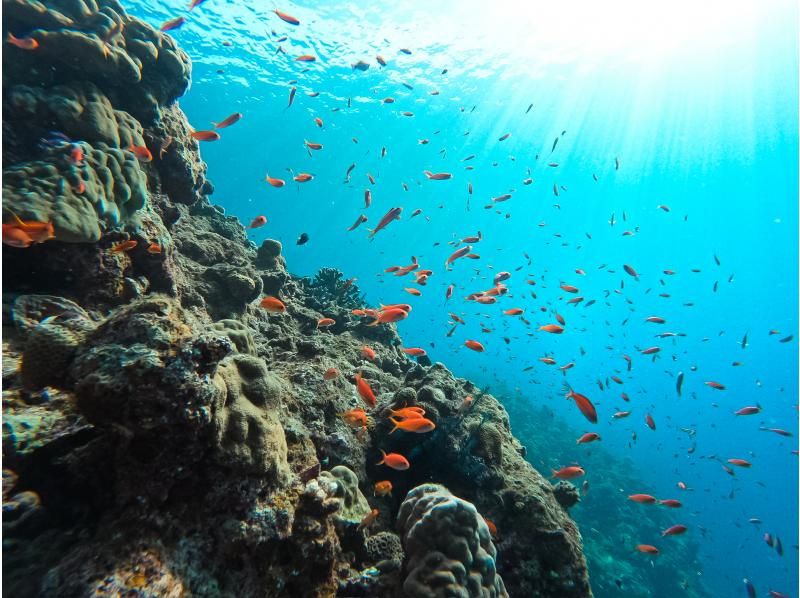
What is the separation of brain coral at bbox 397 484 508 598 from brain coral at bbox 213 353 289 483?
157cm

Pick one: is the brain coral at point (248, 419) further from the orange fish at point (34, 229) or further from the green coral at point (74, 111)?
the green coral at point (74, 111)

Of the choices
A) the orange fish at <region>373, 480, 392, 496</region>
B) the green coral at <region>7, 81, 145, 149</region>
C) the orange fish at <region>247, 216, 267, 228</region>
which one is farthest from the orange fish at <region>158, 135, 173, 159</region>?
the orange fish at <region>373, 480, 392, 496</region>

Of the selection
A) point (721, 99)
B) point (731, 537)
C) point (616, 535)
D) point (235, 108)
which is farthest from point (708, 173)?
point (235, 108)

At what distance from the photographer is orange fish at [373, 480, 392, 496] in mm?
5016

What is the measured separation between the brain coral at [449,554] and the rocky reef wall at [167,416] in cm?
2

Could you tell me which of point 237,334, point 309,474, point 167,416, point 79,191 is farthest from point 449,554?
point 79,191

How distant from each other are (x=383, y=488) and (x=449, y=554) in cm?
163

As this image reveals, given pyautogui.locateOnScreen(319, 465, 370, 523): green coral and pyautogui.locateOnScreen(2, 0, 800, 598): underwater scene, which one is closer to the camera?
pyautogui.locateOnScreen(2, 0, 800, 598): underwater scene

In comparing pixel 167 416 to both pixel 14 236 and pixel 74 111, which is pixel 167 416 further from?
pixel 74 111

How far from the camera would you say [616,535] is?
20344 mm

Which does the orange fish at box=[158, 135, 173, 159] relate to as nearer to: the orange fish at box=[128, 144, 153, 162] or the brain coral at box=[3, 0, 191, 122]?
the brain coral at box=[3, 0, 191, 122]

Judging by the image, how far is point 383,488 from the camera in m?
5.04

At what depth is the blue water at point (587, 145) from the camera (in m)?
25.0

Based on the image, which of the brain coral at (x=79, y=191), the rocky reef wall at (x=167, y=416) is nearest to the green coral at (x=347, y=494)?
the rocky reef wall at (x=167, y=416)
